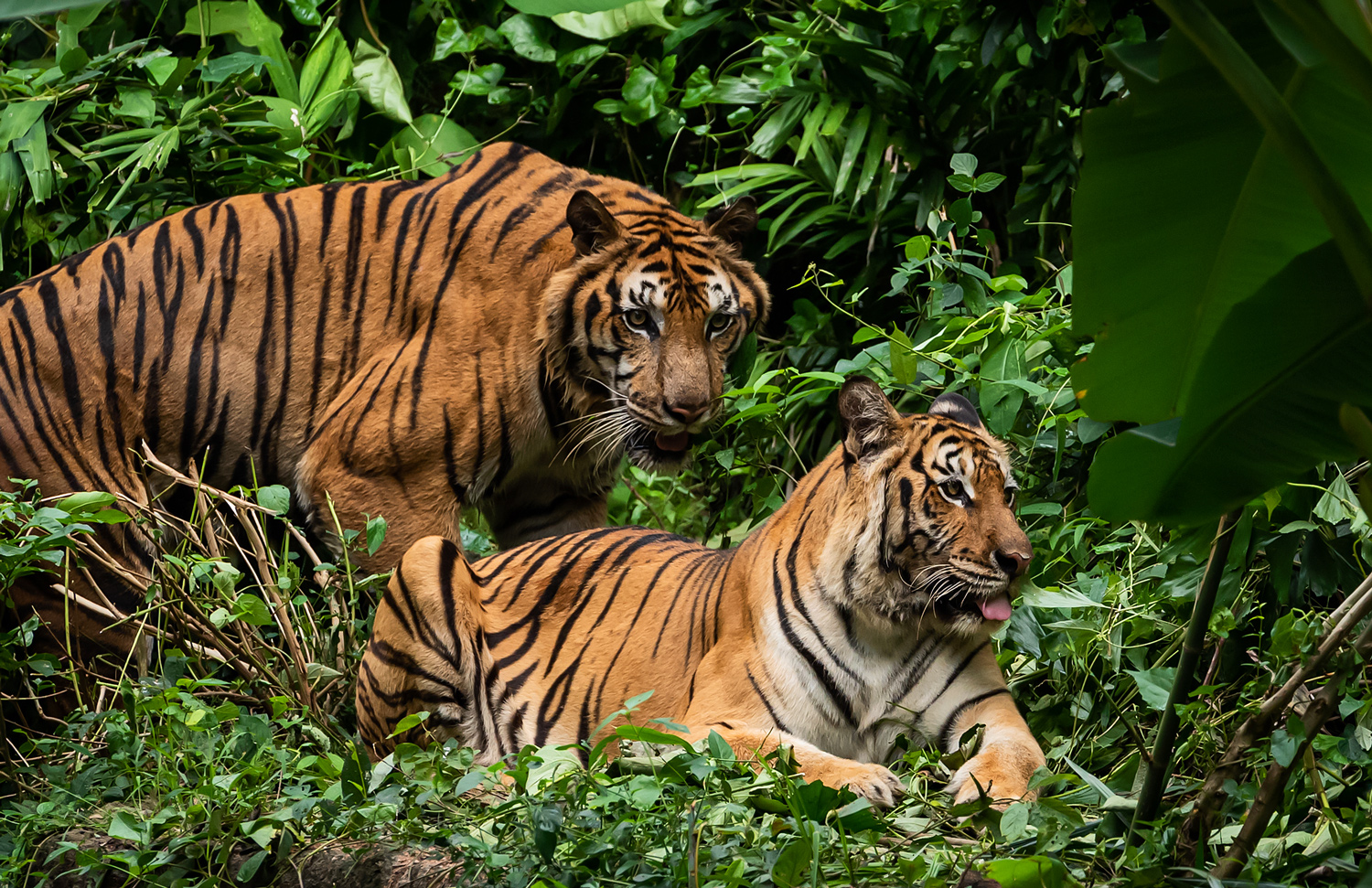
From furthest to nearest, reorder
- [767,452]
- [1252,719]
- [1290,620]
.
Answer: [767,452] → [1290,620] → [1252,719]

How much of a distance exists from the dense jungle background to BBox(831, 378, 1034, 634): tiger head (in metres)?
0.22

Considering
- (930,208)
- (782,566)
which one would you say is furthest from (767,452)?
(782,566)

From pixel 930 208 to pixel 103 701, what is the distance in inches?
134

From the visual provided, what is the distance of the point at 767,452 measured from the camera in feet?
16.0

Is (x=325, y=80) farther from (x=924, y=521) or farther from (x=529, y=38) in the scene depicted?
(x=924, y=521)

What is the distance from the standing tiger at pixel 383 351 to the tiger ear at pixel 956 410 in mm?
914

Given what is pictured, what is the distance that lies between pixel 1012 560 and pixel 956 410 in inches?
20.7

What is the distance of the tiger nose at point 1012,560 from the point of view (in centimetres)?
290

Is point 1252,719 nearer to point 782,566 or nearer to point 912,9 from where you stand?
point 782,566

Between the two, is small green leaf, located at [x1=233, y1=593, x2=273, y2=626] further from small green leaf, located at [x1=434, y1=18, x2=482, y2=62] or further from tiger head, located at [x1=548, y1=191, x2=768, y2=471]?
small green leaf, located at [x1=434, y1=18, x2=482, y2=62]

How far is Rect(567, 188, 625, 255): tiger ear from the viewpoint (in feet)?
13.4

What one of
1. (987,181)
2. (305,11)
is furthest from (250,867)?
(305,11)

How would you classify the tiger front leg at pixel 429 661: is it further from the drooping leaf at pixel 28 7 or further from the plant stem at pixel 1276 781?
the drooping leaf at pixel 28 7

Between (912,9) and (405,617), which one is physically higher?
(912,9)
